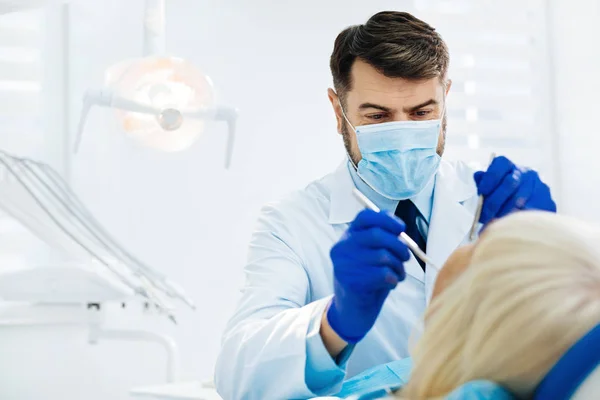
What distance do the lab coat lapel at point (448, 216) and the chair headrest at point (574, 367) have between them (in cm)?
94

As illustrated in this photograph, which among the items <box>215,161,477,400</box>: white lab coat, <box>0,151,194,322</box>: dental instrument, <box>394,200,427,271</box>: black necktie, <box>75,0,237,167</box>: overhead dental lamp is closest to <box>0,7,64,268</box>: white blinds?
<box>0,151,194,322</box>: dental instrument

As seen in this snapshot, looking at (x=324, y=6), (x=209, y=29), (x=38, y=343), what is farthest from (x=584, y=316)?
(x=324, y=6)

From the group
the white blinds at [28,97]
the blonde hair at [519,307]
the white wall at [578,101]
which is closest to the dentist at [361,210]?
the blonde hair at [519,307]

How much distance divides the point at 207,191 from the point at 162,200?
17 cm

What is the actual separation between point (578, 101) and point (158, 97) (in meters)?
2.10

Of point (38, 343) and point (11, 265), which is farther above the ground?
point (11, 265)

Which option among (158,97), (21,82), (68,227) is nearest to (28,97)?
(21,82)

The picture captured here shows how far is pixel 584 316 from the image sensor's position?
722 mm

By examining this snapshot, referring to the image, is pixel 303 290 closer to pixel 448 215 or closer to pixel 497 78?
pixel 448 215

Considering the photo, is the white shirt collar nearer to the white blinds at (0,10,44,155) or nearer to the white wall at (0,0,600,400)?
the white wall at (0,0,600,400)

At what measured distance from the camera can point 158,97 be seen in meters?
2.08

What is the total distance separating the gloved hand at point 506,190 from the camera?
61.7 inches

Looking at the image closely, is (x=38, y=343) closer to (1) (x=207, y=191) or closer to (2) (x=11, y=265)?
(2) (x=11, y=265)

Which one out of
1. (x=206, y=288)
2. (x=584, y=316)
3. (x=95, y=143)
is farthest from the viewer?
(x=206, y=288)
